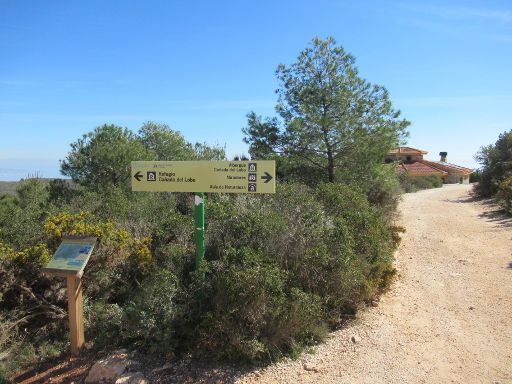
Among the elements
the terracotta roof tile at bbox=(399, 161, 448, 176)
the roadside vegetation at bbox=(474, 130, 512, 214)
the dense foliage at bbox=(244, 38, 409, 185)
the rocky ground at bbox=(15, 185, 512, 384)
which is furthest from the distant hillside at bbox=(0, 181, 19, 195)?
the terracotta roof tile at bbox=(399, 161, 448, 176)

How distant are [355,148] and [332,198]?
14.6 ft

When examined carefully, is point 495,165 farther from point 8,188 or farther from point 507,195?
point 8,188

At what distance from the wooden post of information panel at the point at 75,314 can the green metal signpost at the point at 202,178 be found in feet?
4.33

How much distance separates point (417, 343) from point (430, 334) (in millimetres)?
337

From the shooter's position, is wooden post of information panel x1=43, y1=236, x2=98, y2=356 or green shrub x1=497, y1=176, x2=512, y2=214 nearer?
wooden post of information panel x1=43, y1=236, x2=98, y2=356

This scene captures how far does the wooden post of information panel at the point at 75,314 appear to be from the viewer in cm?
432

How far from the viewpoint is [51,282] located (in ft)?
17.3

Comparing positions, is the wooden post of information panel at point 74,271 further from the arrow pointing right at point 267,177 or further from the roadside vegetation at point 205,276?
the arrow pointing right at point 267,177

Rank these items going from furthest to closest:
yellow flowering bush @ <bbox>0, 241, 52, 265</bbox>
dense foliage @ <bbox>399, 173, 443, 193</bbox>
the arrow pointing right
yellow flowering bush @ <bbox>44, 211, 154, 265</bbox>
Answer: dense foliage @ <bbox>399, 173, 443, 193</bbox>, yellow flowering bush @ <bbox>44, 211, 154, 265</bbox>, yellow flowering bush @ <bbox>0, 241, 52, 265</bbox>, the arrow pointing right

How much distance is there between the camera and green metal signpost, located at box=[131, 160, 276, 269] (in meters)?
4.59

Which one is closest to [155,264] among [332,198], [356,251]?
[356,251]

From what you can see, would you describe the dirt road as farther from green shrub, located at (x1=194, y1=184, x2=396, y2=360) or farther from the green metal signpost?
the green metal signpost

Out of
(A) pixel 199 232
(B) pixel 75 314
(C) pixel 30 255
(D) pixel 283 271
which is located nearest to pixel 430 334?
(D) pixel 283 271

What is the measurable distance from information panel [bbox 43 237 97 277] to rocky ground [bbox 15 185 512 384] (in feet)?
3.36
